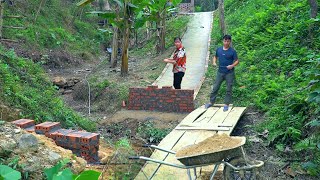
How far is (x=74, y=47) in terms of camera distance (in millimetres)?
22188

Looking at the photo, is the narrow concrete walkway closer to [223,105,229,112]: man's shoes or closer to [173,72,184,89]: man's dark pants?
[173,72,184,89]: man's dark pants

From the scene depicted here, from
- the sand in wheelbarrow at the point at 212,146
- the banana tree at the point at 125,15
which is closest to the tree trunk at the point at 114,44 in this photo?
the banana tree at the point at 125,15

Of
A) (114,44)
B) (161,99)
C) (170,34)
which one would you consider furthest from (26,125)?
(170,34)

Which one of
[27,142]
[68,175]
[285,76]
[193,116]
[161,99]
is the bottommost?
[161,99]

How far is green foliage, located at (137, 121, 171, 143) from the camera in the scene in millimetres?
8266

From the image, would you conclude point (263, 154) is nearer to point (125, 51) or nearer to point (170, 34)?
point (125, 51)

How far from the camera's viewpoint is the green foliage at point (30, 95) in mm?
7516

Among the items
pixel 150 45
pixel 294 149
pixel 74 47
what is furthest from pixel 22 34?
pixel 294 149

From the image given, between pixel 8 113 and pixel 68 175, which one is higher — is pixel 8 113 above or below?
below

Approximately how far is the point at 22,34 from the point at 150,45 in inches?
241

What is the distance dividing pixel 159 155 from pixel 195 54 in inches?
437

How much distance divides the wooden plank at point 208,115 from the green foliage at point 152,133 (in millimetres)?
736

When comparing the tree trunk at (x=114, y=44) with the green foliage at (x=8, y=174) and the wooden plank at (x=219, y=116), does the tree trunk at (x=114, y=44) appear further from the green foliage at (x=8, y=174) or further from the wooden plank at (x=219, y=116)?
the green foliage at (x=8, y=174)

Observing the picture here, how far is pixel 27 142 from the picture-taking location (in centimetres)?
459
